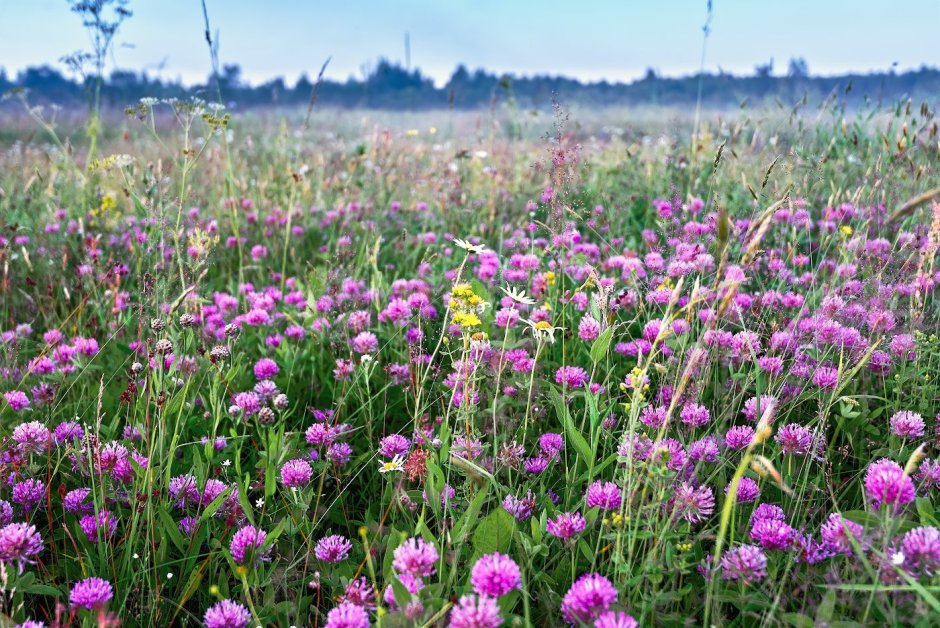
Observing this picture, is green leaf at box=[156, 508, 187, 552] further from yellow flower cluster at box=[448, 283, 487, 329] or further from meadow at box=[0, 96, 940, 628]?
yellow flower cluster at box=[448, 283, 487, 329]

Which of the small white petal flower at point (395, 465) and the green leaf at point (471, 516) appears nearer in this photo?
the green leaf at point (471, 516)

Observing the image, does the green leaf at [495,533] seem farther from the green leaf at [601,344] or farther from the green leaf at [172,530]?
the green leaf at [172,530]

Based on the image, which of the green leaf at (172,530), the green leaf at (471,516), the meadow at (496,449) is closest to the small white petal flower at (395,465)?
the meadow at (496,449)

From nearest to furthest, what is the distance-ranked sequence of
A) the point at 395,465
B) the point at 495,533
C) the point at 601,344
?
1. the point at 495,533
2. the point at 395,465
3. the point at 601,344

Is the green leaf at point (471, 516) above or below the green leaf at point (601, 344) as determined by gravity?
below

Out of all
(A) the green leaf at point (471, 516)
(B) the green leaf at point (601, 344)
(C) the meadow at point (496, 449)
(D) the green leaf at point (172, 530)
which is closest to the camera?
(C) the meadow at point (496, 449)

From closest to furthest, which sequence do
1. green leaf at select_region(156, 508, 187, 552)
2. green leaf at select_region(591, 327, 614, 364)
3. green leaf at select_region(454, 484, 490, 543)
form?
green leaf at select_region(454, 484, 490, 543), green leaf at select_region(156, 508, 187, 552), green leaf at select_region(591, 327, 614, 364)

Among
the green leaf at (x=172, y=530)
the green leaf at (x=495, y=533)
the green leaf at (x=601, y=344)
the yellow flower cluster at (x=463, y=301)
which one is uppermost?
the yellow flower cluster at (x=463, y=301)

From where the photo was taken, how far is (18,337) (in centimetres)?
255

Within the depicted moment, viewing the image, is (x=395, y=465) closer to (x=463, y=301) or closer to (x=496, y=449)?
(x=496, y=449)

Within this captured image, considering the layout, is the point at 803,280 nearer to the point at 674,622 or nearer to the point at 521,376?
the point at 521,376

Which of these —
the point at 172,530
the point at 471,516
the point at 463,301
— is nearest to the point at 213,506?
the point at 172,530

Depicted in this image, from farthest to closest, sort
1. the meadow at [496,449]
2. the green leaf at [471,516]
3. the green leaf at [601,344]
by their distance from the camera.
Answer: the green leaf at [601,344] < the green leaf at [471,516] < the meadow at [496,449]

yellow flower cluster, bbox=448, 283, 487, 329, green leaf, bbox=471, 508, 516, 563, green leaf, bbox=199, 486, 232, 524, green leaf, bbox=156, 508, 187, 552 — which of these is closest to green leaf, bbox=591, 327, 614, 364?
yellow flower cluster, bbox=448, 283, 487, 329
